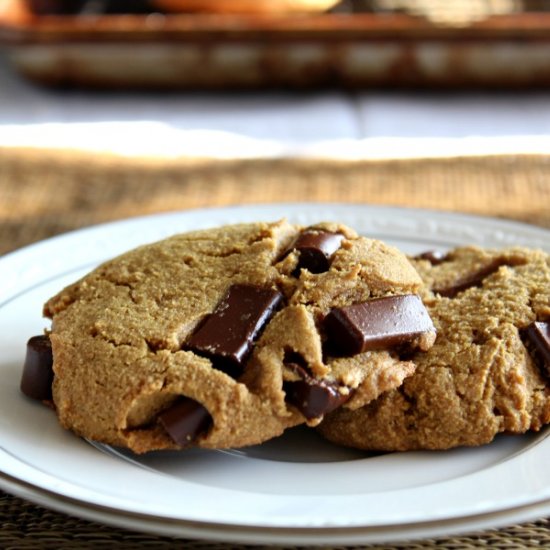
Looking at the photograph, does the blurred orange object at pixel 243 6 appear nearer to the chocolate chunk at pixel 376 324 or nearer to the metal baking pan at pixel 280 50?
the metal baking pan at pixel 280 50

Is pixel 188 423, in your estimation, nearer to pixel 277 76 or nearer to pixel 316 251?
pixel 316 251

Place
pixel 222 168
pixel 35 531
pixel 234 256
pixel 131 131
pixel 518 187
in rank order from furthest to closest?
pixel 131 131
pixel 222 168
pixel 518 187
pixel 234 256
pixel 35 531

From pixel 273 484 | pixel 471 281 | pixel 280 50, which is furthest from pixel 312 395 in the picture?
pixel 280 50

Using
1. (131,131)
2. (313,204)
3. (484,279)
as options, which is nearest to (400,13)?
(131,131)

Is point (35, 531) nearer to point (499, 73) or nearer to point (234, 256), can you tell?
point (234, 256)

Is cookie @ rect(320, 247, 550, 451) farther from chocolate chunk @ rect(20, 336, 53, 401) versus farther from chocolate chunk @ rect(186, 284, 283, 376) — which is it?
chocolate chunk @ rect(20, 336, 53, 401)

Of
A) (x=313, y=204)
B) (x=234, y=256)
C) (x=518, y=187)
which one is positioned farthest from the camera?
(x=518, y=187)

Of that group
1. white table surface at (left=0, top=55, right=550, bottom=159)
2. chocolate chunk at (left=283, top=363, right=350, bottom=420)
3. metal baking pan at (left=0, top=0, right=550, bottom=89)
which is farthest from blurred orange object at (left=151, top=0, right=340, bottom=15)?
chocolate chunk at (left=283, top=363, right=350, bottom=420)
